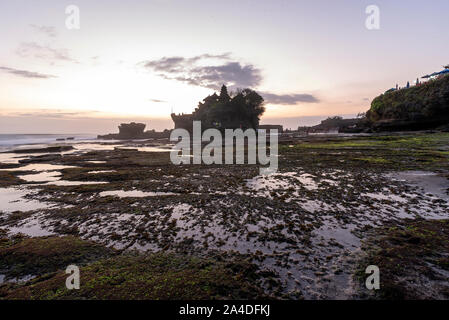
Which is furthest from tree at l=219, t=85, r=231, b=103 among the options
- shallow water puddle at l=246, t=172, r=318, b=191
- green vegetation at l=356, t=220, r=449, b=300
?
green vegetation at l=356, t=220, r=449, b=300

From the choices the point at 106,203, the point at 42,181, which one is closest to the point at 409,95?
the point at 106,203

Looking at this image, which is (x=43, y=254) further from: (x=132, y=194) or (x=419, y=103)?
(x=419, y=103)

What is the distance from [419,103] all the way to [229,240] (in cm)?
6095

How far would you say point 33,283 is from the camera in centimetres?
384

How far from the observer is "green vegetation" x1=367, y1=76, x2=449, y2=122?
1623 inches

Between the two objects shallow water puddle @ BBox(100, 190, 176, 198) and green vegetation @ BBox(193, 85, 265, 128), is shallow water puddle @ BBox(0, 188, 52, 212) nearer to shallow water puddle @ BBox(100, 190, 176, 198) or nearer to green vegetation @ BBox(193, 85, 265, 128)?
shallow water puddle @ BBox(100, 190, 176, 198)

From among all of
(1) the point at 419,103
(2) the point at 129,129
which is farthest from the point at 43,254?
(2) the point at 129,129

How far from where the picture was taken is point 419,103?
1759 inches

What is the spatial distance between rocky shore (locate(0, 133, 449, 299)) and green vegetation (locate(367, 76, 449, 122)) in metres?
46.8

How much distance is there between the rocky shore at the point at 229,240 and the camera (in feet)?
11.9

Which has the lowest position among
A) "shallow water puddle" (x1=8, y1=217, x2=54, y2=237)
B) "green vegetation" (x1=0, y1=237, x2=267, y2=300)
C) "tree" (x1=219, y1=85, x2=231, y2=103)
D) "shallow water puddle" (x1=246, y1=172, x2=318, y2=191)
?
"shallow water puddle" (x1=8, y1=217, x2=54, y2=237)

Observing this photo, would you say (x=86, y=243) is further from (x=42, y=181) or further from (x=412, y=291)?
(x=42, y=181)
